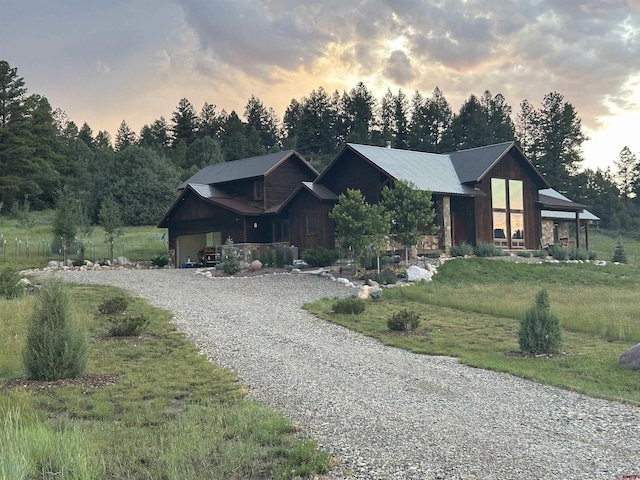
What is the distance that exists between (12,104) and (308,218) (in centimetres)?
3721

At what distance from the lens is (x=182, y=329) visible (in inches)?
580

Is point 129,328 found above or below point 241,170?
below

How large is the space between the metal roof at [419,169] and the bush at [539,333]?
16914 mm

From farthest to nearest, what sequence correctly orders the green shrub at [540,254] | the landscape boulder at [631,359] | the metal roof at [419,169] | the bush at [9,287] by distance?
the green shrub at [540,254]
the metal roof at [419,169]
the bush at [9,287]
the landscape boulder at [631,359]

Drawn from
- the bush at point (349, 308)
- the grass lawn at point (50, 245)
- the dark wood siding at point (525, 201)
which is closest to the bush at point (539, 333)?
the bush at point (349, 308)

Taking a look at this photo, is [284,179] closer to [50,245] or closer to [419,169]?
[419,169]

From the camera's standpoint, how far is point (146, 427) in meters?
7.55

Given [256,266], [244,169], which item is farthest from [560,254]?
[244,169]

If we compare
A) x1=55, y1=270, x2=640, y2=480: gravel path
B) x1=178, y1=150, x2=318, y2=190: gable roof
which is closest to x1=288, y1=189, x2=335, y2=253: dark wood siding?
x1=178, y1=150, x2=318, y2=190: gable roof

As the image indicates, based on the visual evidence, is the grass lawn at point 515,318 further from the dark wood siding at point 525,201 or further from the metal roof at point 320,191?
the metal roof at point 320,191

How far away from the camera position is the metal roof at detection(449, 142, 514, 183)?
108ft

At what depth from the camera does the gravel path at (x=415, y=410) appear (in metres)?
6.49

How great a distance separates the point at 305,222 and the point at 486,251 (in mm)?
8851

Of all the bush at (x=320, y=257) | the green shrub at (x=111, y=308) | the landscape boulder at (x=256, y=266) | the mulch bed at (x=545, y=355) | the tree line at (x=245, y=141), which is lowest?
the mulch bed at (x=545, y=355)
